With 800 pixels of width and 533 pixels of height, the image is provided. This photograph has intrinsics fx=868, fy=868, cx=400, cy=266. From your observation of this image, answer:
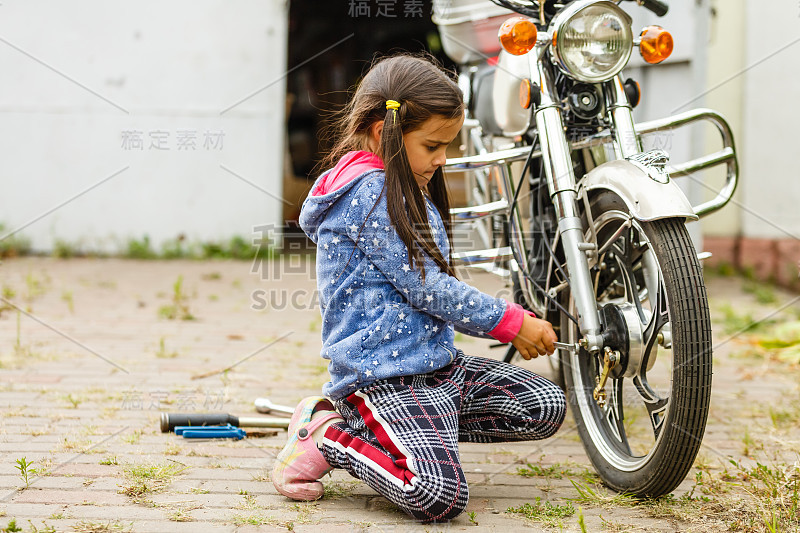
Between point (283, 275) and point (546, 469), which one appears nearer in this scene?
point (546, 469)

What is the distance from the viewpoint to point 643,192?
204 cm

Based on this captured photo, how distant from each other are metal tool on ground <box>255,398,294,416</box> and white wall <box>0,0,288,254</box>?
3859mm

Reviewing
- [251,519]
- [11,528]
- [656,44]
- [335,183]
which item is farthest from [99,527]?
[656,44]

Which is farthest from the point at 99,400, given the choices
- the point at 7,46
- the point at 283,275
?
the point at 7,46

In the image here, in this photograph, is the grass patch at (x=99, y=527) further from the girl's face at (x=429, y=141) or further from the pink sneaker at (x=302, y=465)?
the girl's face at (x=429, y=141)

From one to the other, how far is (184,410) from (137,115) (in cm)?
404

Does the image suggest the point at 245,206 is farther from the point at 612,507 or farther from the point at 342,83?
the point at 612,507

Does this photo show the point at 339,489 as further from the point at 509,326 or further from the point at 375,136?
the point at 375,136

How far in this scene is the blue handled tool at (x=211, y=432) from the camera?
2.61 metres

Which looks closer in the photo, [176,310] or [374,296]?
[374,296]

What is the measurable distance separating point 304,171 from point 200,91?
3.31m

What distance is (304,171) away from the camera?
978 centimetres

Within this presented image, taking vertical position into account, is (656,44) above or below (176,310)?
above

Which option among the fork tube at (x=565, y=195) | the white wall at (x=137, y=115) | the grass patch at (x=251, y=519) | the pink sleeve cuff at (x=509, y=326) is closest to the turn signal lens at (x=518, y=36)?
the fork tube at (x=565, y=195)
